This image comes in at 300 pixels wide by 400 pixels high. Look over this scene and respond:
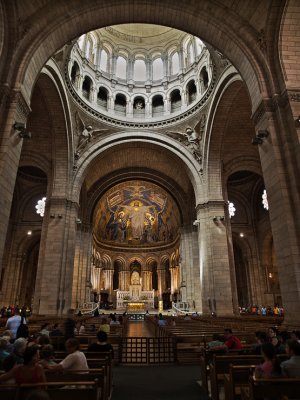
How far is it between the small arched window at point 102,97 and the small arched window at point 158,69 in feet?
15.8

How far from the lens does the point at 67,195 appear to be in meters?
18.3

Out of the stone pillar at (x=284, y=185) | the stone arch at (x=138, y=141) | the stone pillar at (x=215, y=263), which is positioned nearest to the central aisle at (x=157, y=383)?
the stone pillar at (x=284, y=185)

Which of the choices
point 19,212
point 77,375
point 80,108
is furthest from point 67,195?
point 77,375

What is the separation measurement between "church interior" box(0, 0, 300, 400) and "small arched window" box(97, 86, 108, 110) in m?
0.10

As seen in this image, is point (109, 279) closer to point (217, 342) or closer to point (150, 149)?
point (150, 149)

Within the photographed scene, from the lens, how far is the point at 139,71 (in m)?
25.4

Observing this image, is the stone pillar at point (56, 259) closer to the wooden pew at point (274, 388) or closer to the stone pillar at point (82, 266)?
the stone pillar at point (82, 266)

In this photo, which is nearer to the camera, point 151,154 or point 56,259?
point 56,259

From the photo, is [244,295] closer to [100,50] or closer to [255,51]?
[255,51]

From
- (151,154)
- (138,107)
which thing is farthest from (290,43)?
(151,154)

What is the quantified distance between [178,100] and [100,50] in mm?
7774

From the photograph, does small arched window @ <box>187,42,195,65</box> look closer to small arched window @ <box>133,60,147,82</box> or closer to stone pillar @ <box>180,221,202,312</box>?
small arched window @ <box>133,60,147,82</box>

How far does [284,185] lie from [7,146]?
8.23 m

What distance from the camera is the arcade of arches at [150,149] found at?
29.8 feet
